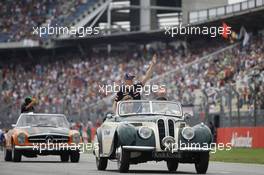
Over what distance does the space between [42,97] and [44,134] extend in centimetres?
3242

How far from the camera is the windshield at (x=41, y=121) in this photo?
24.9 m

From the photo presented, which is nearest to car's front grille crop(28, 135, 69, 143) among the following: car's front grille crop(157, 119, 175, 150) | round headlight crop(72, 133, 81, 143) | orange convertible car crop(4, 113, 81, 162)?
orange convertible car crop(4, 113, 81, 162)

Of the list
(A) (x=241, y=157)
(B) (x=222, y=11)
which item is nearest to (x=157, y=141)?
(A) (x=241, y=157)

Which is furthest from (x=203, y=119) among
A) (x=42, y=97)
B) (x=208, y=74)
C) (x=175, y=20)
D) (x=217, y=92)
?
(x=175, y=20)

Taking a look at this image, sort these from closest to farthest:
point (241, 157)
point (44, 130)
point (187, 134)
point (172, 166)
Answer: point (187, 134) → point (172, 166) → point (44, 130) → point (241, 157)

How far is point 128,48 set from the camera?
61125 millimetres

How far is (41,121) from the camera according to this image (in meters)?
25.0

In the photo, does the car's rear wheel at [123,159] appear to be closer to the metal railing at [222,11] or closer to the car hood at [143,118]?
the car hood at [143,118]

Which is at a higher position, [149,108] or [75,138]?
[149,108]

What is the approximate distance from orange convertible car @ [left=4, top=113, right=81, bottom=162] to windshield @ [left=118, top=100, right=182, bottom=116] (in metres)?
4.77

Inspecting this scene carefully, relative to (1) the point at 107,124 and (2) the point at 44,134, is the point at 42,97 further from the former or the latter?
(1) the point at 107,124

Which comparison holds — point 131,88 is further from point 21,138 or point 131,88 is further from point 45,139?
point 21,138

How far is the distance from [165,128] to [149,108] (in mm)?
1308
